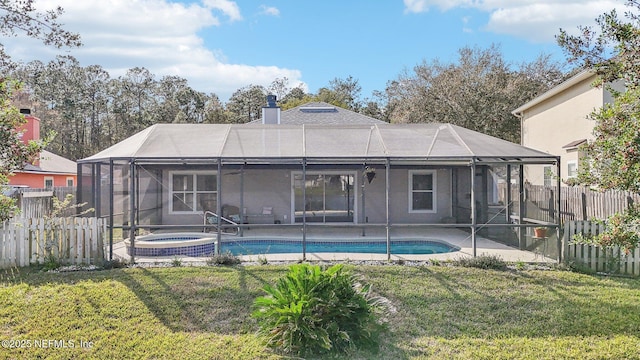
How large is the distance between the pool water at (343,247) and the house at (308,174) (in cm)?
69

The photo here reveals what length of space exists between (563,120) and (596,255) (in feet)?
34.8

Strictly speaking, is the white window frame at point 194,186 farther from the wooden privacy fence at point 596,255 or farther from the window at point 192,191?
the wooden privacy fence at point 596,255

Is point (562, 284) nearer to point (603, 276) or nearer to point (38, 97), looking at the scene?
point (603, 276)

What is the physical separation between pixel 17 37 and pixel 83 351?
511 centimetres

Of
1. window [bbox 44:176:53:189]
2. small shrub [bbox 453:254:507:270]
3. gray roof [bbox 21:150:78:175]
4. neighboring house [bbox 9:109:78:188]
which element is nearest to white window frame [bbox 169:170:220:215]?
neighboring house [bbox 9:109:78:188]

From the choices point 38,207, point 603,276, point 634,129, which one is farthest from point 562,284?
point 38,207

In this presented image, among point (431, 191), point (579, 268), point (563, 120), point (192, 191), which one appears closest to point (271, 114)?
point (192, 191)

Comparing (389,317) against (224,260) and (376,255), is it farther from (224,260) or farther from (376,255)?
(224,260)

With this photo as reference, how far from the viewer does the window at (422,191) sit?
49.4 feet

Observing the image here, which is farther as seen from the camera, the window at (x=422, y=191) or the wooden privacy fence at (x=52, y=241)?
the window at (x=422, y=191)

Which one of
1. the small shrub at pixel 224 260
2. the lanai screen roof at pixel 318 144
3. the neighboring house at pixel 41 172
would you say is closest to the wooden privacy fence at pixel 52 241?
the lanai screen roof at pixel 318 144

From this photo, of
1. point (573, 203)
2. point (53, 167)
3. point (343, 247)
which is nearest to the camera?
point (573, 203)

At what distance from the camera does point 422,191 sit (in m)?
15.1

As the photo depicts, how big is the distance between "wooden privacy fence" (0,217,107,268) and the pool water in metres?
3.42
